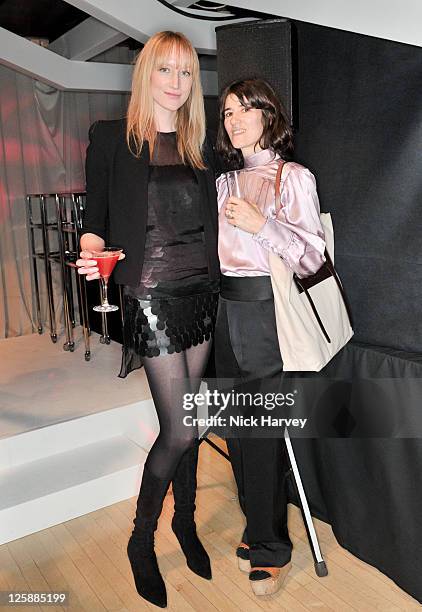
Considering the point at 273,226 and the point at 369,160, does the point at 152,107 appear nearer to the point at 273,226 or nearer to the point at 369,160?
the point at 273,226

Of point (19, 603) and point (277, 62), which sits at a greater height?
point (277, 62)

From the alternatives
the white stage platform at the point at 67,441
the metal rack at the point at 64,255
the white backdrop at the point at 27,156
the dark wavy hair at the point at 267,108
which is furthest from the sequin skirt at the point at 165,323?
the white backdrop at the point at 27,156

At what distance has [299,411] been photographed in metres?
2.51

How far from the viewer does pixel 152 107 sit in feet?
6.33

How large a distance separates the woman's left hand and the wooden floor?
4.18 ft

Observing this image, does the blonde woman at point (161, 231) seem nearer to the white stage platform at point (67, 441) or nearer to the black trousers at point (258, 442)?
the black trousers at point (258, 442)

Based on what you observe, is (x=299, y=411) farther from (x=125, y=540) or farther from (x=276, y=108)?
(x=276, y=108)

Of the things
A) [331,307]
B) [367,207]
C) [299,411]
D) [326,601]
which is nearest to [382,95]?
[367,207]

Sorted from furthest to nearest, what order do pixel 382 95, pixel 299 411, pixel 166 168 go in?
pixel 299 411
pixel 382 95
pixel 166 168

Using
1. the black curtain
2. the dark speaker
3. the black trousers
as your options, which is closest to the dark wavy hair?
the dark speaker

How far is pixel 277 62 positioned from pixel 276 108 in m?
0.34

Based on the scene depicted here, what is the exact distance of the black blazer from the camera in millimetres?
1919

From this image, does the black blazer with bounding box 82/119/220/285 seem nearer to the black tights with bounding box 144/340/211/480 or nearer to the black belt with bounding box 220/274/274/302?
the black belt with bounding box 220/274/274/302

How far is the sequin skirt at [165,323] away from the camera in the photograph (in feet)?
6.53
